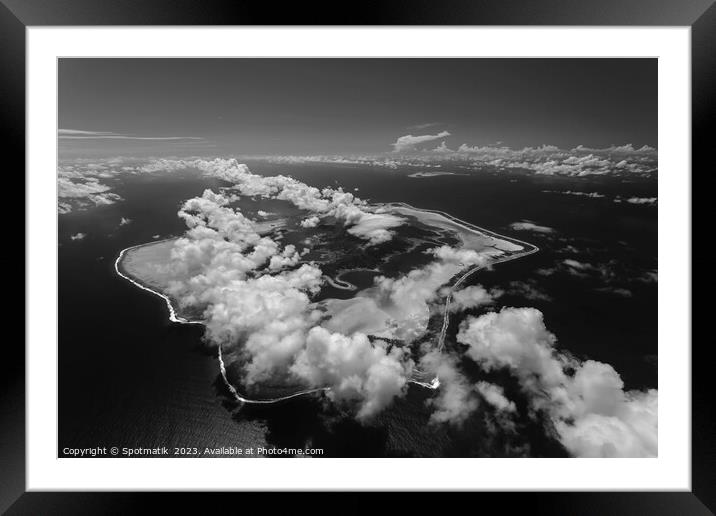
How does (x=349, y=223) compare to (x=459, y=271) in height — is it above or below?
above

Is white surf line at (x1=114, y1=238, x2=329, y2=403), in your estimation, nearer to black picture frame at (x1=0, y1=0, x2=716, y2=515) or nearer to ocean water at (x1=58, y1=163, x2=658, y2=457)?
ocean water at (x1=58, y1=163, x2=658, y2=457)

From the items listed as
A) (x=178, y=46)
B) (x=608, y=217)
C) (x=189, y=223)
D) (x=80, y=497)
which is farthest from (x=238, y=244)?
(x=608, y=217)

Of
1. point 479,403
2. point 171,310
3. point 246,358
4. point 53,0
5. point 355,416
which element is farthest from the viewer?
point 171,310

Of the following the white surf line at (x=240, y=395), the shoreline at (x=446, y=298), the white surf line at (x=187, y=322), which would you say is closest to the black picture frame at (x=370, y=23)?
the shoreline at (x=446, y=298)

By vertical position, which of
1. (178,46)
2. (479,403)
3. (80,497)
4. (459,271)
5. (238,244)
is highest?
(178,46)

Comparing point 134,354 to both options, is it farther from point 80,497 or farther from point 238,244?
point 80,497

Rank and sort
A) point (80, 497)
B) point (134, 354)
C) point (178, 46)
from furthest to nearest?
point (134, 354) < point (178, 46) < point (80, 497)

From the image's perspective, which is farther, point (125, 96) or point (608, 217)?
point (608, 217)
